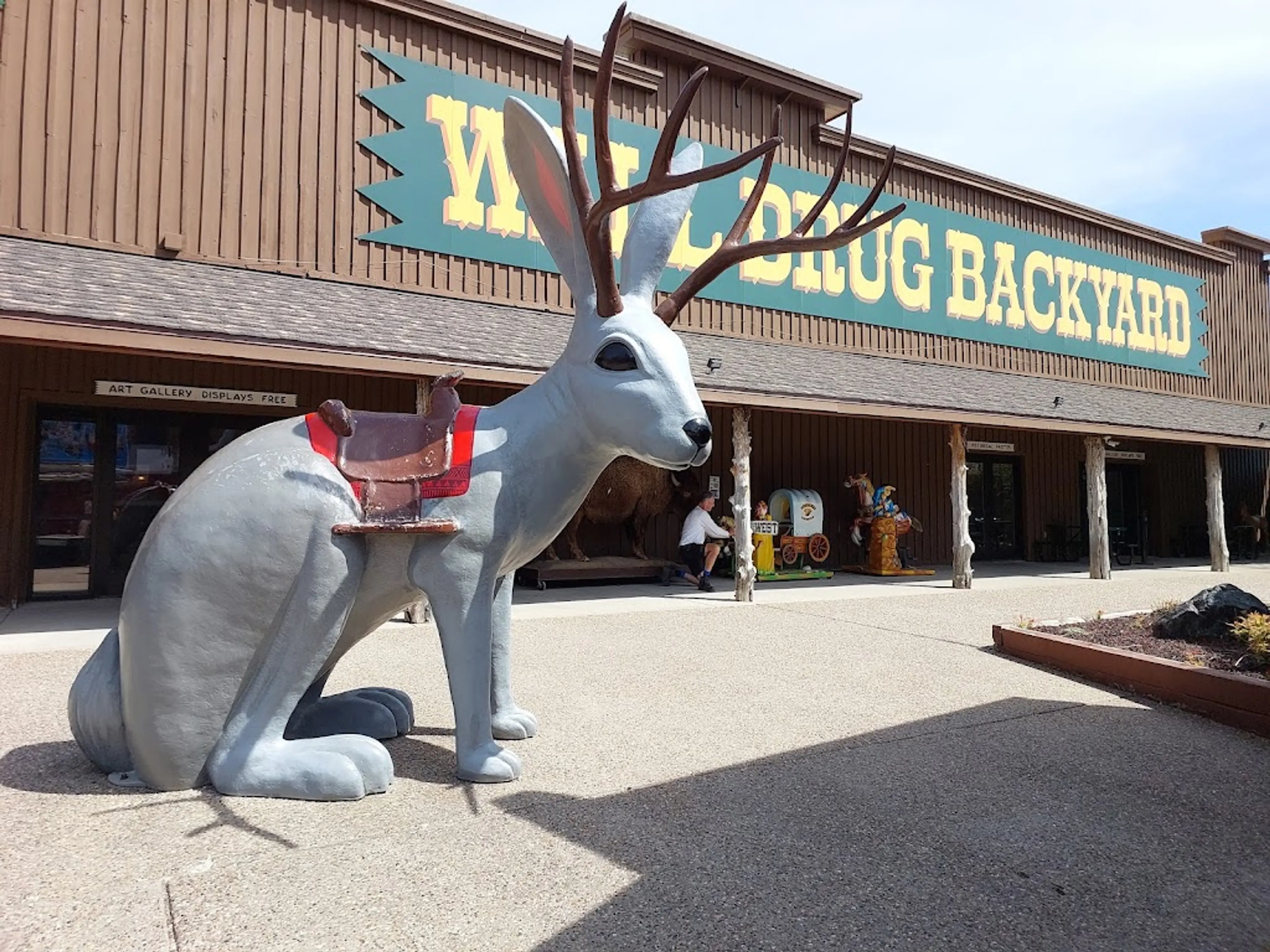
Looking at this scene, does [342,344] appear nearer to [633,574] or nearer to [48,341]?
[48,341]

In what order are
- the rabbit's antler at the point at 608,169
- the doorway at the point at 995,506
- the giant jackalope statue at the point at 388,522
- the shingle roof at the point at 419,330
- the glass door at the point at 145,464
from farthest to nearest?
the doorway at the point at 995,506 → the glass door at the point at 145,464 → the shingle roof at the point at 419,330 → the giant jackalope statue at the point at 388,522 → the rabbit's antler at the point at 608,169

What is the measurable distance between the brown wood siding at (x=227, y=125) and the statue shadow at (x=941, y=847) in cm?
846

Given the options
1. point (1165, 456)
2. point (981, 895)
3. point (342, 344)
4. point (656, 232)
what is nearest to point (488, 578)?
point (656, 232)

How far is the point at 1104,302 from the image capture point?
17.8 metres

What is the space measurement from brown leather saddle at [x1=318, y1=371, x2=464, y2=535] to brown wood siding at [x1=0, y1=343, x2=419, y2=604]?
5.01 meters

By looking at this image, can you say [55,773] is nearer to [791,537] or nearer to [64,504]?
[64,504]

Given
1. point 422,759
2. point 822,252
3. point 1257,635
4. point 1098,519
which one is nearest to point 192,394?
point 422,759

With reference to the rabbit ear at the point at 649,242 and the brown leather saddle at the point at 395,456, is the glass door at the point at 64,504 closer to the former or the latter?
the brown leather saddle at the point at 395,456

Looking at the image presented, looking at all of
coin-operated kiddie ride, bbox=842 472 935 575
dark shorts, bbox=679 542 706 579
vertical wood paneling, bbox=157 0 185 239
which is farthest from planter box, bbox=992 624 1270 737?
vertical wood paneling, bbox=157 0 185 239

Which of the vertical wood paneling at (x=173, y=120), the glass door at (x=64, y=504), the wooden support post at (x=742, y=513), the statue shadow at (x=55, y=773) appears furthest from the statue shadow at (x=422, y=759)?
the vertical wood paneling at (x=173, y=120)

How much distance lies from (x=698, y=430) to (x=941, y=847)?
5.60 ft

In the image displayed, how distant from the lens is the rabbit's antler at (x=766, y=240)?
3.03 m

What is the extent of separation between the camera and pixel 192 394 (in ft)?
30.3

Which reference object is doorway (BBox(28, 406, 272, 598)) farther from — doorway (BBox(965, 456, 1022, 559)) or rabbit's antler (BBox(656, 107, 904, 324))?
doorway (BBox(965, 456, 1022, 559))
